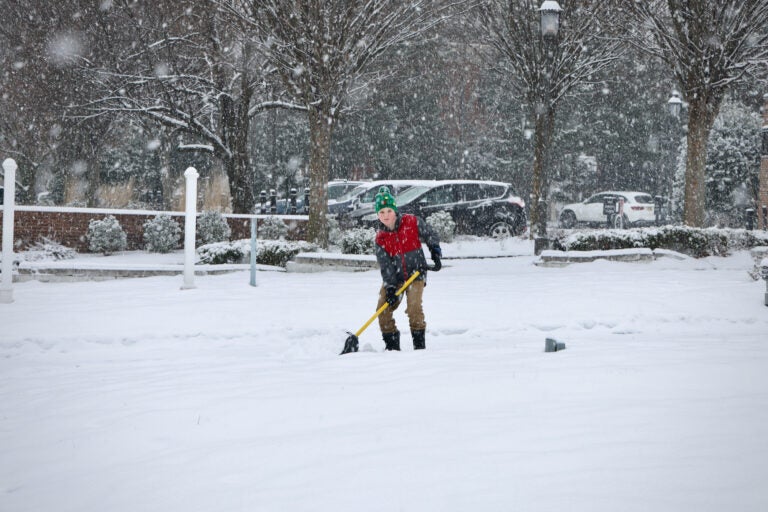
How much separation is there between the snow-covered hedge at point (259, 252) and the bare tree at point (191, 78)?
6.20m

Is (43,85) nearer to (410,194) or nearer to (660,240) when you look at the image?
(410,194)

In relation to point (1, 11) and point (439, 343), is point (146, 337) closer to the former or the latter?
point (439, 343)

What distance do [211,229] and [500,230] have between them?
293 inches

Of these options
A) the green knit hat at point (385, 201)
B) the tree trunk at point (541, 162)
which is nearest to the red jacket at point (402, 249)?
the green knit hat at point (385, 201)

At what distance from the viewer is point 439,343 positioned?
785 cm

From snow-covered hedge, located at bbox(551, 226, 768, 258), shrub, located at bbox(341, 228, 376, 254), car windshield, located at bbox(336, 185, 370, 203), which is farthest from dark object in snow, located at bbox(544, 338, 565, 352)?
car windshield, located at bbox(336, 185, 370, 203)

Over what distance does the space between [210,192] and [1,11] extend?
30.4 ft

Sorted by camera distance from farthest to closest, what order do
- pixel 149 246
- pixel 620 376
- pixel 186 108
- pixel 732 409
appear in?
pixel 186 108 → pixel 149 246 → pixel 620 376 → pixel 732 409

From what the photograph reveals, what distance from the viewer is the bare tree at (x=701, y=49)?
15.5 meters

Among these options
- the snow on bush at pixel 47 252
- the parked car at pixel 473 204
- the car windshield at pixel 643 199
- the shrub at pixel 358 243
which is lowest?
the snow on bush at pixel 47 252

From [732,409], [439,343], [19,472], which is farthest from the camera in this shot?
[439,343]

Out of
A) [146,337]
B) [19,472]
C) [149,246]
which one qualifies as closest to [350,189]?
[149,246]

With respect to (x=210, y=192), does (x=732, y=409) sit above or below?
below

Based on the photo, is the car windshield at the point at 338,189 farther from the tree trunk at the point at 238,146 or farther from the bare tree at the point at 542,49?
the bare tree at the point at 542,49
